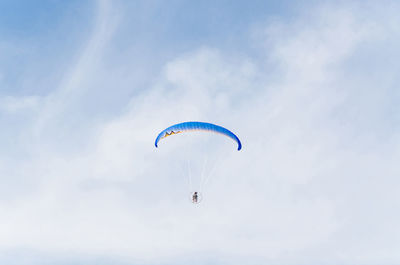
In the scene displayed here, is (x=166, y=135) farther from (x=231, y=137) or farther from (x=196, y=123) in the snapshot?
(x=231, y=137)

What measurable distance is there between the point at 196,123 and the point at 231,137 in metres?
4.95

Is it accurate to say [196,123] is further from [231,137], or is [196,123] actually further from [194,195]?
[194,195]

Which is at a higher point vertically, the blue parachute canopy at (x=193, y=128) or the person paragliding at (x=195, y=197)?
the blue parachute canopy at (x=193, y=128)

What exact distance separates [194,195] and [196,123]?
31.7 feet

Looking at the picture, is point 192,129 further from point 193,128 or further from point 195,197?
point 195,197

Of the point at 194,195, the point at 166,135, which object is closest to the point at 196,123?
the point at 166,135

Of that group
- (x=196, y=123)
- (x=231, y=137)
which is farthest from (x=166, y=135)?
(x=231, y=137)

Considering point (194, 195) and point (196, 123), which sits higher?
point (196, 123)

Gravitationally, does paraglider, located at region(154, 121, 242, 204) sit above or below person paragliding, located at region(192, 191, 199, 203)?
above

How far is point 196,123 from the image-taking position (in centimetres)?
Answer: 5016

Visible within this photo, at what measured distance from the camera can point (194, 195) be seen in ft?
175

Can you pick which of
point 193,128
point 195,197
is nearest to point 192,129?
point 193,128

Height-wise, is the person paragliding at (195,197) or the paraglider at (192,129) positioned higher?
the paraglider at (192,129)

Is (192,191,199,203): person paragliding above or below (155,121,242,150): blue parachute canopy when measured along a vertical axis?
below
